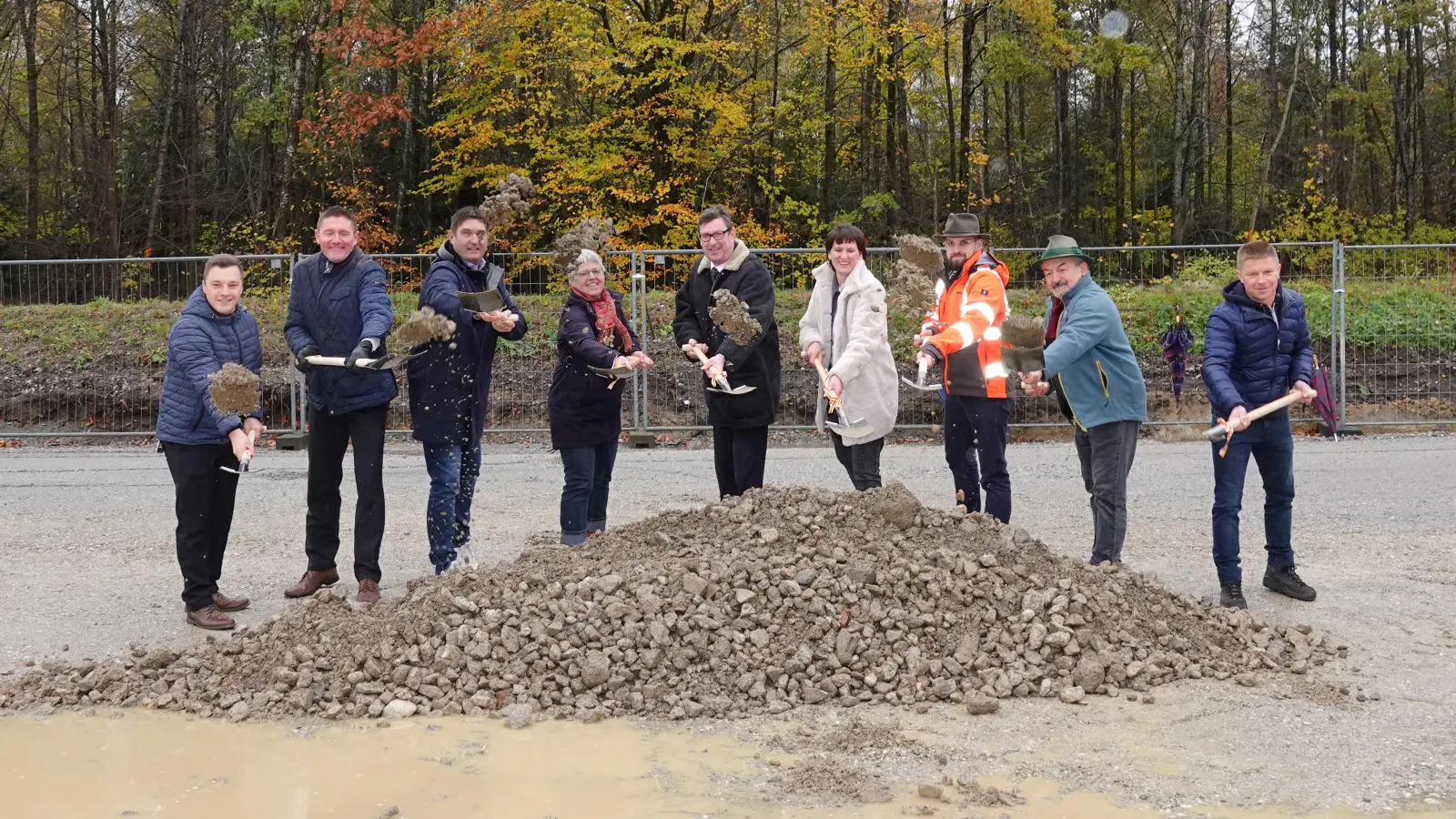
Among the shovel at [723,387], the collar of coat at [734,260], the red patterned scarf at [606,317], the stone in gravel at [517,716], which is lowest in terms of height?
the stone in gravel at [517,716]

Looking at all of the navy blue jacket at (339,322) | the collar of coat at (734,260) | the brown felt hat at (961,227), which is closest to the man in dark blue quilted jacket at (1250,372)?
the brown felt hat at (961,227)

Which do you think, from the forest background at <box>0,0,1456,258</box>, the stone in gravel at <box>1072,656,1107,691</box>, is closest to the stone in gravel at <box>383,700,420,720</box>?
the stone in gravel at <box>1072,656,1107,691</box>

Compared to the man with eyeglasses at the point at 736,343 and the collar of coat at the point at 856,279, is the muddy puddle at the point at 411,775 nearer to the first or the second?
the man with eyeglasses at the point at 736,343

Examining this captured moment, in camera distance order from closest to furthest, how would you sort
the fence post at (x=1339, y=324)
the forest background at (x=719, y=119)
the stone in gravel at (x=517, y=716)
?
1. the stone in gravel at (x=517, y=716)
2. the fence post at (x=1339, y=324)
3. the forest background at (x=719, y=119)

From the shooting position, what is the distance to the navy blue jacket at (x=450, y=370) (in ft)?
22.6

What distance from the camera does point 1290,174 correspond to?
103 ft

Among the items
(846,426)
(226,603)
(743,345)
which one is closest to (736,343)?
(743,345)

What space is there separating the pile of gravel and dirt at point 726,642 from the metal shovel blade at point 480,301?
1.54 meters

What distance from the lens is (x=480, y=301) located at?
22.6 ft

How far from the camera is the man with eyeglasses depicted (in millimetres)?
7246

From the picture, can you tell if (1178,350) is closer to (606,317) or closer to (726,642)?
(606,317)

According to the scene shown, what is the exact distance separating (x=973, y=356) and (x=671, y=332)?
315 inches

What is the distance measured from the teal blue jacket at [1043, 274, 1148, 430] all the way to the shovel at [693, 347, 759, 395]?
1.71 m

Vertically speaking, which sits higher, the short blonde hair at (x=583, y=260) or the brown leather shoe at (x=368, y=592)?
the short blonde hair at (x=583, y=260)
